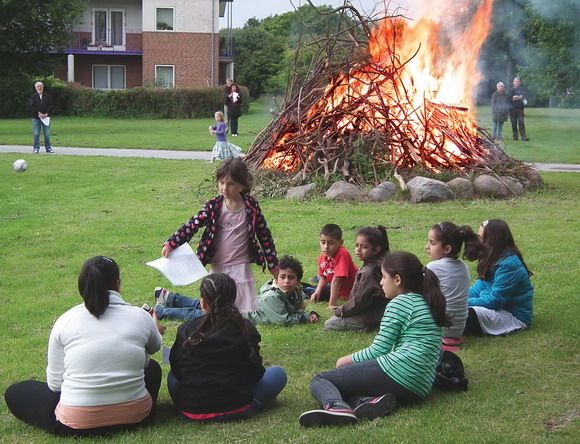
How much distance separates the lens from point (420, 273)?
495 cm

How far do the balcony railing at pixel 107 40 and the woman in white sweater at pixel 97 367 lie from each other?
40310 millimetres

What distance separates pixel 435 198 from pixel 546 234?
8.29ft

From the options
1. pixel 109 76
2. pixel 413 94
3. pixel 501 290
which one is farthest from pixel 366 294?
pixel 109 76

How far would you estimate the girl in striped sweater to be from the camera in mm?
4797

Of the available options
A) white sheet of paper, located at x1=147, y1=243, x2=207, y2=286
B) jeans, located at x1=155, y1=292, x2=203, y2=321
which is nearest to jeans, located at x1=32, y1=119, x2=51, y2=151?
→ jeans, located at x1=155, y1=292, x2=203, y2=321

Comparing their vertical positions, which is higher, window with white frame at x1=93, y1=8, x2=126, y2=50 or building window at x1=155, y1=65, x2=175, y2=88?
window with white frame at x1=93, y1=8, x2=126, y2=50

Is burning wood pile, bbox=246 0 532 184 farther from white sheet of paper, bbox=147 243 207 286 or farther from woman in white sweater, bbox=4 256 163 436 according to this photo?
woman in white sweater, bbox=4 256 163 436

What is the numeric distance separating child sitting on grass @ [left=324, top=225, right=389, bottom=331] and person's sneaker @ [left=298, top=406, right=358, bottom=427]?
190cm

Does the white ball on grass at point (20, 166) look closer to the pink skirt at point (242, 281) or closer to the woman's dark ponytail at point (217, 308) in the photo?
the pink skirt at point (242, 281)

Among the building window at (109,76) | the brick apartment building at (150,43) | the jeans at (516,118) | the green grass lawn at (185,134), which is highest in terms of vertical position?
the brick apartment building at (150,43)

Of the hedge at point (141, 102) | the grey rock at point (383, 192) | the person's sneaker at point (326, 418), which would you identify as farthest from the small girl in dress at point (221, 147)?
the hedge at point (141, 102)

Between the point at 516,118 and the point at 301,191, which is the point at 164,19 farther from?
the point at 301,191

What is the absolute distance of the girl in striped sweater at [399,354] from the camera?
4797mm

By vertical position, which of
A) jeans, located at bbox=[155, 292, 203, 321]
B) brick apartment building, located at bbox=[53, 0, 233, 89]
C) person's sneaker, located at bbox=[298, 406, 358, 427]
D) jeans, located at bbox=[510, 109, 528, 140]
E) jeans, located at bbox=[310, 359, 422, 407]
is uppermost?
brick apartment building, located at bbox=[53, 0, 233, 89]
